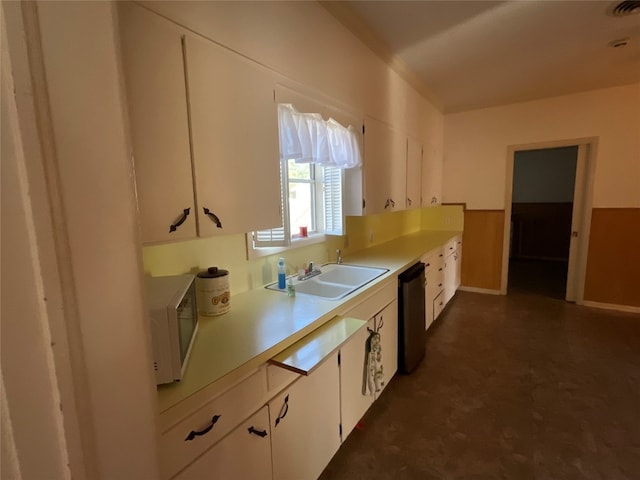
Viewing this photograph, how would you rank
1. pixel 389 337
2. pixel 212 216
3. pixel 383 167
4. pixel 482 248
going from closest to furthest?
pixel 212 216, pixel 389 337, pixel 383 167, pixel 482 248

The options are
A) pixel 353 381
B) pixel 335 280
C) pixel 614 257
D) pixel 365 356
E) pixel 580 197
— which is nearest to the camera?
pixel 353 381

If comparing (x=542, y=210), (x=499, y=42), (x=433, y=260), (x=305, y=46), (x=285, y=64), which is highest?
(x=499, y=42)

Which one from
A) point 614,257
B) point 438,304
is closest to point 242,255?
point 438,304

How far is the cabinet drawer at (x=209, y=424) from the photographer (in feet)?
2.83

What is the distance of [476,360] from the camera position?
8.86 ft

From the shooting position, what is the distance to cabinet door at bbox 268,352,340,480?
4.09 ft

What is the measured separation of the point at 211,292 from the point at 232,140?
0.69 m

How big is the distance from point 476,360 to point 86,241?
3.02 metres

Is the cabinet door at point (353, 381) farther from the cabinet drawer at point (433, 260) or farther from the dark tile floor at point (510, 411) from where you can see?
the cabinet drawer at point (433, 260)

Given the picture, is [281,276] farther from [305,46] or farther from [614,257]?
[614,257]

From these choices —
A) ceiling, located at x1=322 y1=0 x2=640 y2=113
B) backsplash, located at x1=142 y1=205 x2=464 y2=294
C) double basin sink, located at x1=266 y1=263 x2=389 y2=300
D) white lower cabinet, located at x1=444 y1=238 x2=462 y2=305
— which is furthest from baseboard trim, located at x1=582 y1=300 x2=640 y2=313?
double basin sink, located at x1=266 y1=263 x2=389 y2=300

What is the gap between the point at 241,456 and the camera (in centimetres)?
108

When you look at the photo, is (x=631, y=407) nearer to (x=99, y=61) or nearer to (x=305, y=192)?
(x=305, y=192)

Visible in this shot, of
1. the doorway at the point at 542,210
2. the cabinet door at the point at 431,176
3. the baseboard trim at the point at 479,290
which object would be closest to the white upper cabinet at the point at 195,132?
the cabinet door at the point at 431,176
